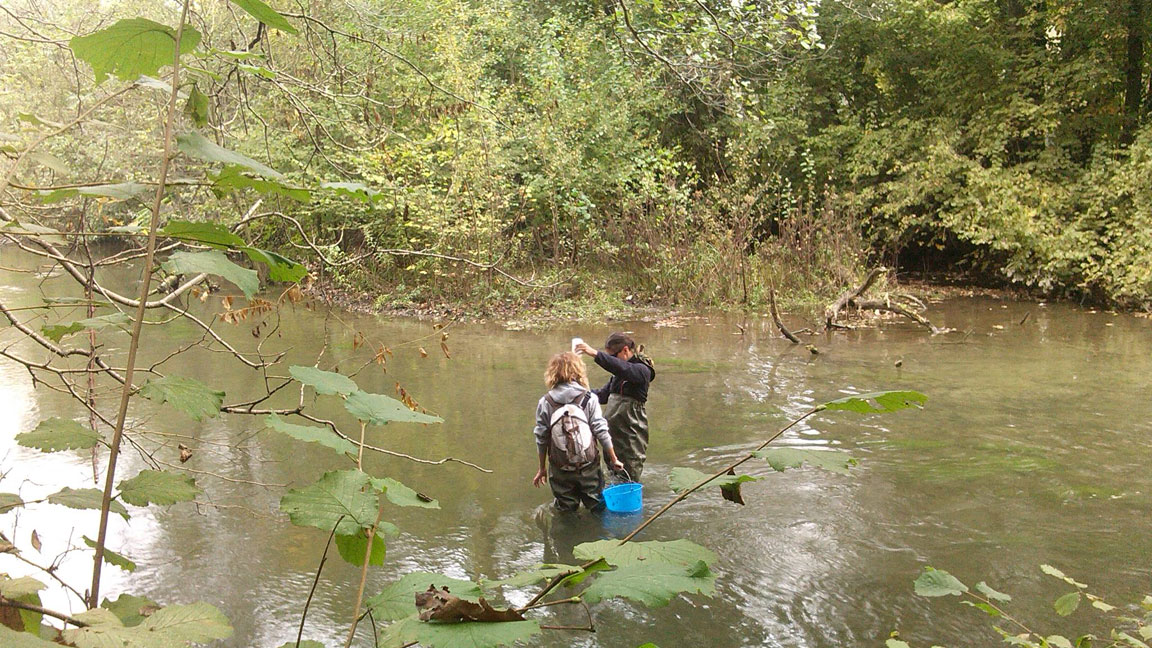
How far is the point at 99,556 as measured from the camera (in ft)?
4.66

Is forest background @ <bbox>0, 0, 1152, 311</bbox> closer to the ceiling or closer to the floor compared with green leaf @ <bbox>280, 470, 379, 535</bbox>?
closer to the ceiling

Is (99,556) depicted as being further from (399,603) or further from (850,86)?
(850,86)

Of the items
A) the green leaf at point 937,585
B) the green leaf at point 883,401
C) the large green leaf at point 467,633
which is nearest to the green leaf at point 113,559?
the large green leaf at point 467,633

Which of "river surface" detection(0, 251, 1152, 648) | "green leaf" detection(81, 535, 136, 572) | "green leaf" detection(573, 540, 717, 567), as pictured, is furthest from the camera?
"river surface" detection(0, 251, 1152, 648)

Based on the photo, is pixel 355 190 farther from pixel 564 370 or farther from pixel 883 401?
pixel 564 370

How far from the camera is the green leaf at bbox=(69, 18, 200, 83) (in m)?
1.34

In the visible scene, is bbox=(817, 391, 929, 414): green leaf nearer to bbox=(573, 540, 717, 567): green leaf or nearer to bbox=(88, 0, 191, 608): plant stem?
bbox=(573, 540, 717, 567): green leaf

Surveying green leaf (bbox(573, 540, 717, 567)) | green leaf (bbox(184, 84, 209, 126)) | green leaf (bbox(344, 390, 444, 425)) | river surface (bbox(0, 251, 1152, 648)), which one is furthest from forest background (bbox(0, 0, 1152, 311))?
green leaf (bbox(573, 540, 717, 567))

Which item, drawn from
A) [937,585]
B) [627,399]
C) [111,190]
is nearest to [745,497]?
[627,399]

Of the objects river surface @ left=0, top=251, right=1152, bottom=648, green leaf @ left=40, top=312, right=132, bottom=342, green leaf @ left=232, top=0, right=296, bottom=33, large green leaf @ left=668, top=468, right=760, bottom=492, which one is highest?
green leaf @ left=232, top=0, right=296, bottom=33

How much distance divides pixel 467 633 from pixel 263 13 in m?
0.99

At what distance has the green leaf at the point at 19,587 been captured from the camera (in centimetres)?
143

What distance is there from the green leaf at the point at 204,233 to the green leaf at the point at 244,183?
70 millimetres

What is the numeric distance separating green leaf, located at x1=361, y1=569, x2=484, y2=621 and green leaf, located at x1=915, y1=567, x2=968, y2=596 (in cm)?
185
